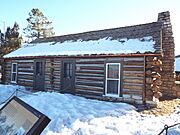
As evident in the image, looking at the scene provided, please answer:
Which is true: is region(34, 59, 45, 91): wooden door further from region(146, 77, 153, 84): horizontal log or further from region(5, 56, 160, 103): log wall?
region(146, 77, 153, 84): horizontal log

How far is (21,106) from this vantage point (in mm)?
3764

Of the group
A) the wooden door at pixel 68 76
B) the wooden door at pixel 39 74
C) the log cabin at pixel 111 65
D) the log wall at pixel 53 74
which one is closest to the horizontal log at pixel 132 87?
the log cabin at pixel 111 65

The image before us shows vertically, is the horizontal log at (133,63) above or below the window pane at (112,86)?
above

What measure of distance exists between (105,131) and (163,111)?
3966 millimetres

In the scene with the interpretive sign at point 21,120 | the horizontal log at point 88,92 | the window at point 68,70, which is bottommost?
the horizontal log at point 88,92

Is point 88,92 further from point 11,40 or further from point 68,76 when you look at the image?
point 11,40

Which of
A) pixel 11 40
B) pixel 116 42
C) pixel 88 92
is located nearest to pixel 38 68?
pixel 88 92

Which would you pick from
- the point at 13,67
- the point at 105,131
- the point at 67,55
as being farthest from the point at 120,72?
A: the point at 13,67

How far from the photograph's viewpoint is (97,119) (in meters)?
8.32

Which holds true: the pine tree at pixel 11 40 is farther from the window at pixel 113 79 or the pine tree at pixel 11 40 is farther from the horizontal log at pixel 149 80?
the horizontal log at pixel 149 80

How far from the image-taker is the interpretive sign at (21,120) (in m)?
3.08

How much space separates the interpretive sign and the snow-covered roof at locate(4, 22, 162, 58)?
7.99m

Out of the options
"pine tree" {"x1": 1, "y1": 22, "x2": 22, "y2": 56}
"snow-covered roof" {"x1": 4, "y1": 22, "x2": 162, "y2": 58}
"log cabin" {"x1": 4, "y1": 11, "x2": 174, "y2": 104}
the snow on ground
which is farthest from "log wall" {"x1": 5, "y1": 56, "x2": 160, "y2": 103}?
"pine tree" {"x1": 1, "y1": 22, "x2": 22, "y2": 56}

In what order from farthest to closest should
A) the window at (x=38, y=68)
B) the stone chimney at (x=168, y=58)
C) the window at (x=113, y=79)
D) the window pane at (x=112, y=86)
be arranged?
the window at (x=38, y=68) < the stone chimney at (x=168, y=58) < the window pane at (x=112, y=86) < the window at (x=113, y=79)
